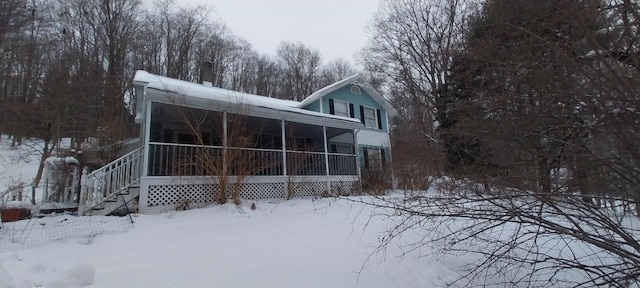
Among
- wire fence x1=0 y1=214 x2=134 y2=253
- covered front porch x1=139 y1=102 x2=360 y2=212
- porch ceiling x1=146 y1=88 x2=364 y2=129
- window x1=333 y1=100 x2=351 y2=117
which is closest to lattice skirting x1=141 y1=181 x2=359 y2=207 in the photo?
covered front porch x1=139 y1=102 x2=360 y2=212

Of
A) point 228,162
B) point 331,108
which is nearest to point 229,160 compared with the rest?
point 228,162

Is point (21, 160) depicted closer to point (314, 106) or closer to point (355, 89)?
point (314, 106)

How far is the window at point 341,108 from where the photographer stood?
1653 centimetres

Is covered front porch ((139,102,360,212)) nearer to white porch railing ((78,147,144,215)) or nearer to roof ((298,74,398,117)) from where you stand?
white porch railing ((78,147,144,215))

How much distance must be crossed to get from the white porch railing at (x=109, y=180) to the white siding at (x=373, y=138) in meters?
10.3

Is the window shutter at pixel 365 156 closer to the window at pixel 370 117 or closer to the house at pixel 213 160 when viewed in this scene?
the house at pixel 213 160

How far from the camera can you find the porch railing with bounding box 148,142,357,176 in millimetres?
8297

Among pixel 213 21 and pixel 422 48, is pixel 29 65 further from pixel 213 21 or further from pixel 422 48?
pixel 422 48

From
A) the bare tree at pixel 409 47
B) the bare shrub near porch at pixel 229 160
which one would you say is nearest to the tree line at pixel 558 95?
the bare shrub near porch at pixel 229 160

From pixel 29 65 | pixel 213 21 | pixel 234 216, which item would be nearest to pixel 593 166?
pixel 234 216

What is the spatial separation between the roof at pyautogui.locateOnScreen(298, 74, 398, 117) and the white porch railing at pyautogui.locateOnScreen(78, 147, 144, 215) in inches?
332

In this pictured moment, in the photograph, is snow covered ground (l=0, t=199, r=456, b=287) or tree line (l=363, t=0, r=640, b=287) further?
snow covered ground (l=0, t=199, r=456, b=287)

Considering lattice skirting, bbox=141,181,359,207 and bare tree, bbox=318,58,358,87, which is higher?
bare tree, bbox=318,58,358,87

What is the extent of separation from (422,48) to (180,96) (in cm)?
1671
